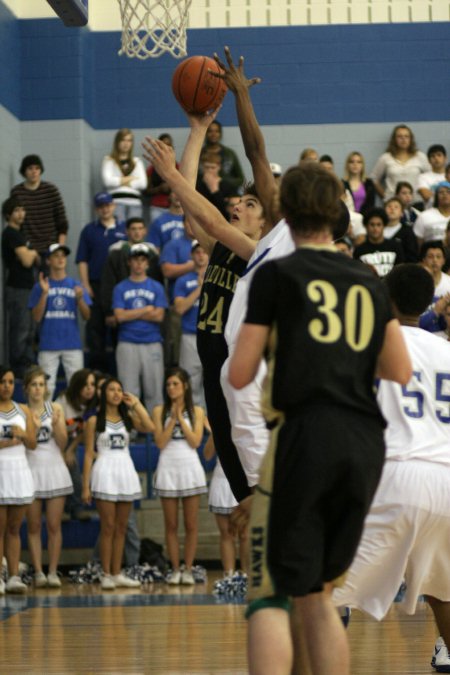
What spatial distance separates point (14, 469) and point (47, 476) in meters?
0.57

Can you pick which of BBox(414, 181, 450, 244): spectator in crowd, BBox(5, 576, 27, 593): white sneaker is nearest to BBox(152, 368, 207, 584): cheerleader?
BBox(5, 576, 27, 593): white sneaker

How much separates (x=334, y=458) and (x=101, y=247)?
36.3 feet

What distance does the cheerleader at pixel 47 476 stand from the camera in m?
11.1

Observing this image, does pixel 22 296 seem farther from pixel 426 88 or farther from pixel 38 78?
pixel 426 88

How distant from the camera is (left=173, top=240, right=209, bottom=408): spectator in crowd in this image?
13047 mm

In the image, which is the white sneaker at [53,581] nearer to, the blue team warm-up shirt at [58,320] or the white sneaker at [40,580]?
the white sneaker at [40,580]

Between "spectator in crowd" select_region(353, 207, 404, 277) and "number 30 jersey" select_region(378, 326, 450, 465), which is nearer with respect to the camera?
"number 30 jersey" select_region(378, 326, 450, 465)

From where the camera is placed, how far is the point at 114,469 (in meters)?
11.1

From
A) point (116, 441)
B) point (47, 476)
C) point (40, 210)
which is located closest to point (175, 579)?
point (116, 441)

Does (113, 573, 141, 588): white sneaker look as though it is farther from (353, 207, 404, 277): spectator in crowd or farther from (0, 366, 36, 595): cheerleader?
(353, 207, 404, 277): spectator in crowd

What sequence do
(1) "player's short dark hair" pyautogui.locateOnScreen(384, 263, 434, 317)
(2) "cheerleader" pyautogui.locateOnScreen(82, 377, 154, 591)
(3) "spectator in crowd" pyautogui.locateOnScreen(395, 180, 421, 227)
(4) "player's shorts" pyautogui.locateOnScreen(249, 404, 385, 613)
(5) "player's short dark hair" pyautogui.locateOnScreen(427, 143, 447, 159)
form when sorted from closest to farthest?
(4) "player's shorts" pyautogui.locateOnScreen(249, 404, 385, 613) → (1) "player's short dark hair" pyautogui.locateOnScreen(384, 263, 434, 317) → (2) "cheerleader" pyautogui.locateOnScreen(82, 377, 154, 591) → (3) "spectator in crowd" pyautogui.locateOnScreen(395, 180, 421, 227) → (5) "player's short dark hair" pyautogui.locateOnScreen(427, 143, 447, 159)

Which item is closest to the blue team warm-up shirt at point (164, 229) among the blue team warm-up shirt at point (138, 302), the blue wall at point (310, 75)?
the blue team warm-up shirt at point (138, 302)

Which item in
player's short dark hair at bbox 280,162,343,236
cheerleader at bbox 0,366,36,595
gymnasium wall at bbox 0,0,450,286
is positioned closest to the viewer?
player's short dark hair at bbox 280,162,343,236

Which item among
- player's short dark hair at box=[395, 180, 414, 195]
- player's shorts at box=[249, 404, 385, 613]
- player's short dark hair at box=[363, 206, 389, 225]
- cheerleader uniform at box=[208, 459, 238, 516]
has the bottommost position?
cheerleader uniform at box=[208, 459, 238, 516]
